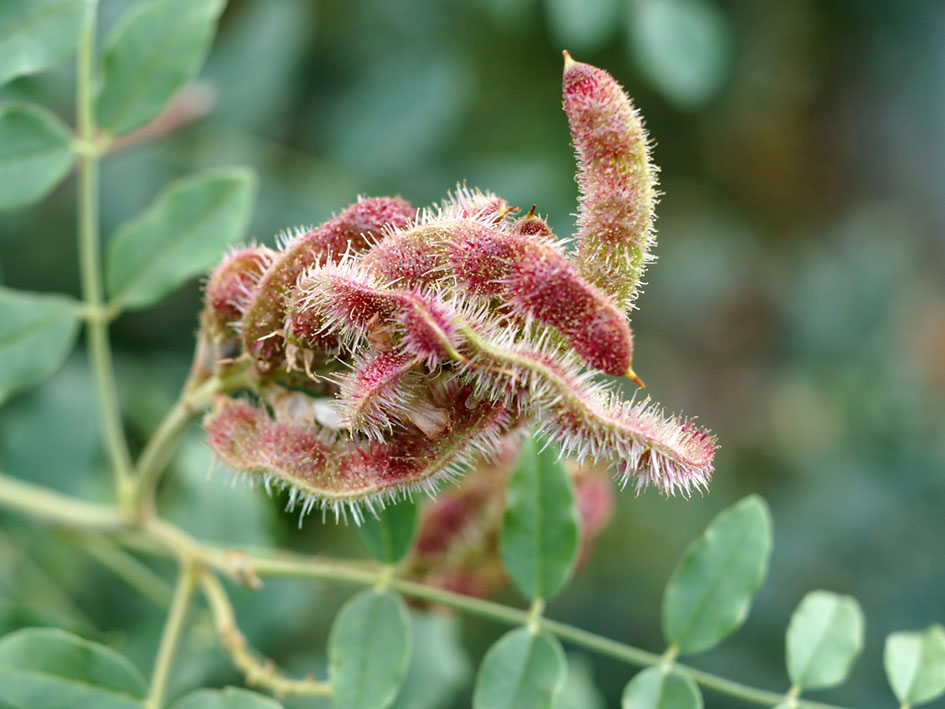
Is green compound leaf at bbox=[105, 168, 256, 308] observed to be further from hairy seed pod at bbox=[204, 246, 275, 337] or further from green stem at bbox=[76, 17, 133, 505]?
hairy seed pod at bbox=[204, 246, 275, 337]

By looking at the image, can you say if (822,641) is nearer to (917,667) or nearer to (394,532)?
(917,667)

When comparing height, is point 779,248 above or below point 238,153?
above

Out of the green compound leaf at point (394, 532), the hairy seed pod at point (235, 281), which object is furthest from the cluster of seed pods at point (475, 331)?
the green compound leaf at point (394, 532)

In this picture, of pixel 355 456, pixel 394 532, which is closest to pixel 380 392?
pixel 355 456

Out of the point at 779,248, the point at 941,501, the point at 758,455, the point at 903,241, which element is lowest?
the point at 941,501

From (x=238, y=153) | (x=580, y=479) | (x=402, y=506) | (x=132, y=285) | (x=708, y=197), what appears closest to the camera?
(x=402, y=506)

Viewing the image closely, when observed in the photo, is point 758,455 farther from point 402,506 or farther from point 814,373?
point 402,506

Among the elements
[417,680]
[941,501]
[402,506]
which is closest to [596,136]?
[402,506]
